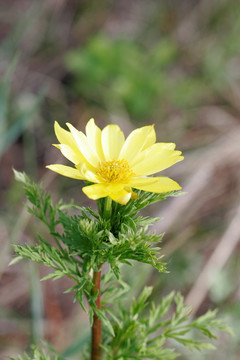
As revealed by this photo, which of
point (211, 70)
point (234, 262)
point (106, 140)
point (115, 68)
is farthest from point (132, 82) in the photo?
point (106, 140)

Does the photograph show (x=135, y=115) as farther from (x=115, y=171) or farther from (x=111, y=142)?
(x=115, y=171)

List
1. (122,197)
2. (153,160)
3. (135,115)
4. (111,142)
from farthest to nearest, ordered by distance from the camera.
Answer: (135,115)
(111,142)
(153,160)
(122,197)

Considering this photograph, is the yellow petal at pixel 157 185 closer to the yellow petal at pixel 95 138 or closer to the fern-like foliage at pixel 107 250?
the fern-like foliage at pixel 107 250

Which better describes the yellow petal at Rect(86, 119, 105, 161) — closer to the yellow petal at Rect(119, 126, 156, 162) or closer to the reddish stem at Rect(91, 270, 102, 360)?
the yellow petal at Rect(119, 126, 156, 162)

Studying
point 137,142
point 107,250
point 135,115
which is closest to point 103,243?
point 107,250

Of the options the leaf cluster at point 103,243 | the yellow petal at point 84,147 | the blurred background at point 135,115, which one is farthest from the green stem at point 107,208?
the blurred background at point 135,115
